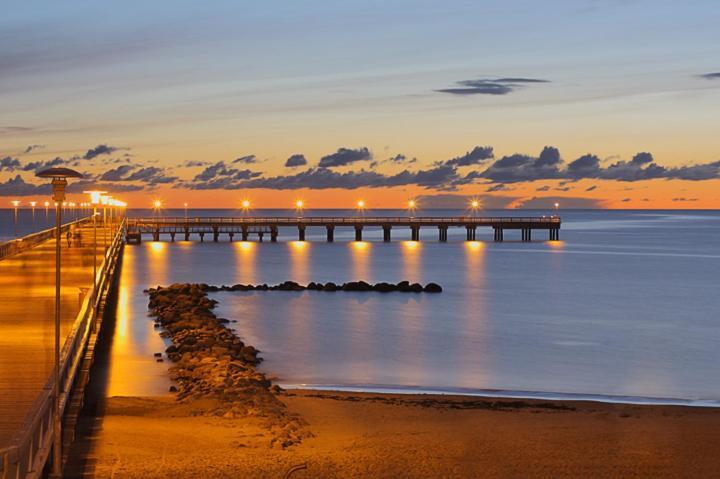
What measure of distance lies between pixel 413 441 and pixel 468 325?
1709 centimetres

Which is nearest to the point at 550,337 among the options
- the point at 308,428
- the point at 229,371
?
the point at 229,371

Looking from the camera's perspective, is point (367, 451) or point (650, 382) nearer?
point (367, 451)

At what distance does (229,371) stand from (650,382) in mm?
9596

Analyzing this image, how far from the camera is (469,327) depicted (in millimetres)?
29750

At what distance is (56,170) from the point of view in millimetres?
10242

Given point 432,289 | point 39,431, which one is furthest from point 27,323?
point 432,289

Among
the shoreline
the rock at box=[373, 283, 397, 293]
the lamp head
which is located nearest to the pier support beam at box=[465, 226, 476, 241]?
the rock at box=[373, 283, 397, 293]

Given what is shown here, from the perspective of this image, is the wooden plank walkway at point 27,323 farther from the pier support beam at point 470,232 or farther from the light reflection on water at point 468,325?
the pier support beam at point 470,232

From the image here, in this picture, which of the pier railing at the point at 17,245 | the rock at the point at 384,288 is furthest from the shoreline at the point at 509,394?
the rock at the point at 384,288

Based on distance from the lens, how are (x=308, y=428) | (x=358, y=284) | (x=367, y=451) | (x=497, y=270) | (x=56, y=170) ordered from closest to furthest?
(x=56, y=170) < (x=367, y=451) < (x=308, y=428) < (x=358, y=284) < (x=497, y=270)

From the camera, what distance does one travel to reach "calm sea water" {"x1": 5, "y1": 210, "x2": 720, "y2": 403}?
20203mm

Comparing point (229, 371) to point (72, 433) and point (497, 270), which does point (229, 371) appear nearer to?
point (72, 433)

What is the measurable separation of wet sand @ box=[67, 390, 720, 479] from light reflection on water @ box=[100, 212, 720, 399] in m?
3.16

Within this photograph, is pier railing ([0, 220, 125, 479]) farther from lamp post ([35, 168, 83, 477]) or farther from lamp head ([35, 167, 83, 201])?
lamp head ([35, 167, 83, 201])
